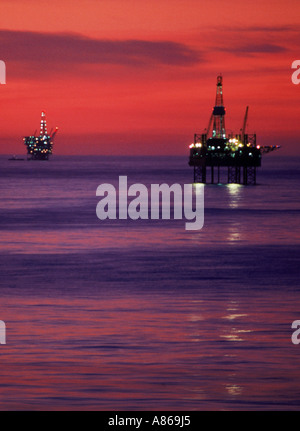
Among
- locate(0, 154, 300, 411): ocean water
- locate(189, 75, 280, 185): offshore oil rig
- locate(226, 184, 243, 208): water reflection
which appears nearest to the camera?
locate(0, 154, 300, 411): ocean water

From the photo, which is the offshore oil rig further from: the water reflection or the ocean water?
the ocean water

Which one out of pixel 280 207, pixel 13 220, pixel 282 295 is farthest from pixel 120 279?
pixel 280 207

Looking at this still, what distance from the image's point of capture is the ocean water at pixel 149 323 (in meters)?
13.7

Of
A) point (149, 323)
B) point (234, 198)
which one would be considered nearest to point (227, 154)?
point (234, 198)

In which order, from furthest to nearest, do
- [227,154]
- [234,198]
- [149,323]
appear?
1. [227,154]
2. [234,198]
3. [149,323]

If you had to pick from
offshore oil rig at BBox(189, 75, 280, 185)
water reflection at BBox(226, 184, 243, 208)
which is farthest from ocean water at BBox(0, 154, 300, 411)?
offshore oil rig at BBox(189, 75, 280, 185)

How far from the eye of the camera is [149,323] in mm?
19406

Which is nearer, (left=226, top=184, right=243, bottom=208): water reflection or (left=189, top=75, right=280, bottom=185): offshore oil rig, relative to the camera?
(left=226, top=184, right=243, bottom=208): water reflection

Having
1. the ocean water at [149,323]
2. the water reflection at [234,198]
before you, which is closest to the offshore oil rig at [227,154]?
the water reflection at [234,198]

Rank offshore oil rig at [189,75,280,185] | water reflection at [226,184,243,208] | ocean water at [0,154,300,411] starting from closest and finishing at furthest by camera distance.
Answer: ocean water at [0,154,300,411] < water reflection at [226,184,243,208] < offshore oil rig at [189,75,280,185]

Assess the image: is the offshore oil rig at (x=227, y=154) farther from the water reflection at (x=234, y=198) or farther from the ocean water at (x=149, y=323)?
the ocean water at (x=149, y=323)

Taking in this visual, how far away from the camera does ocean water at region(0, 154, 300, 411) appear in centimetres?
1370

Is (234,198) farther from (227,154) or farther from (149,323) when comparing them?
(149,323)
